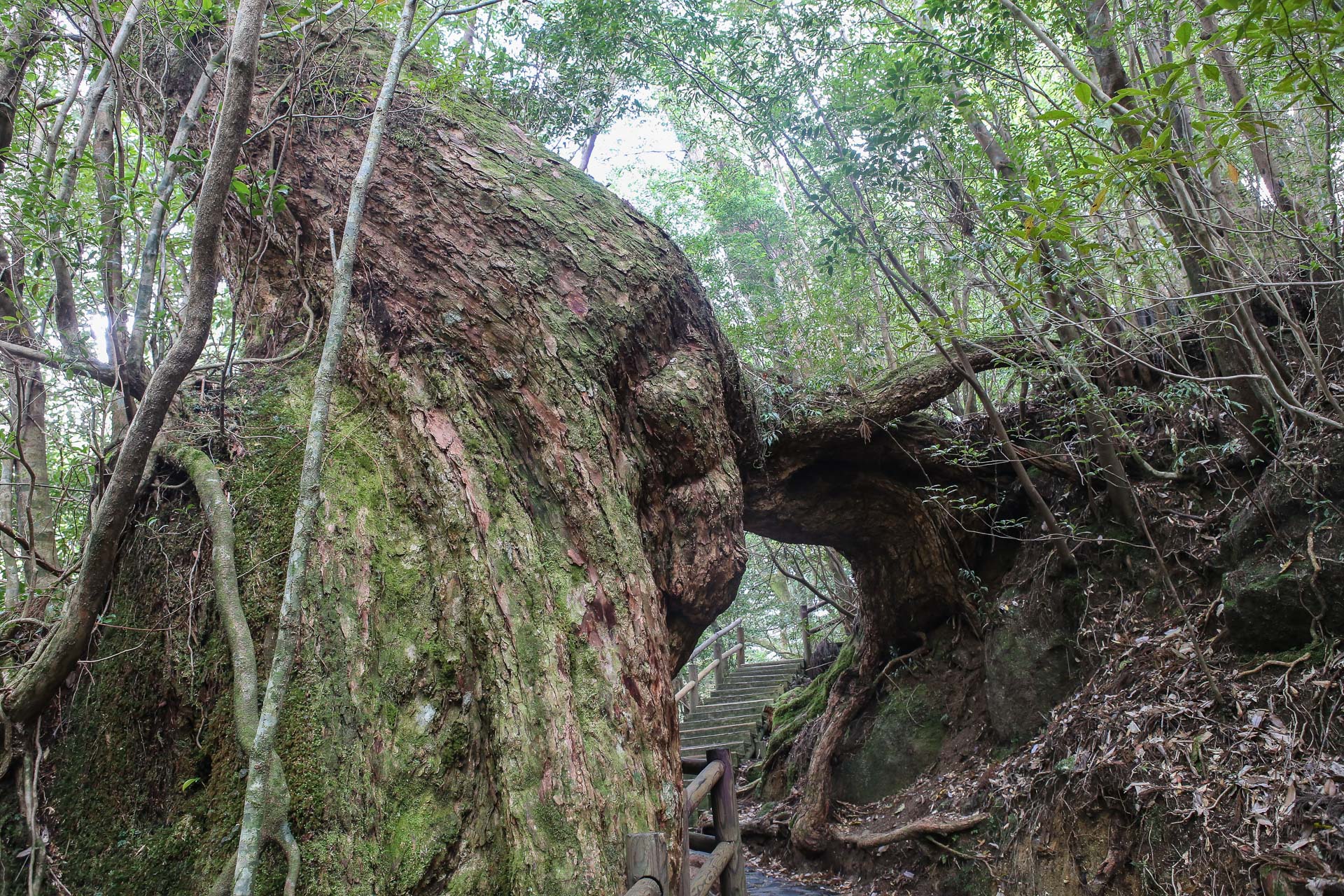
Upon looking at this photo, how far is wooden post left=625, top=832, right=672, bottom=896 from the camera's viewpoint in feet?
8.61

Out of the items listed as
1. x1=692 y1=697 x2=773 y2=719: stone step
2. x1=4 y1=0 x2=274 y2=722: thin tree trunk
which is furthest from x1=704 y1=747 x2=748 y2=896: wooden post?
x1=692 y1=697 x2=773 y2=719: stone step

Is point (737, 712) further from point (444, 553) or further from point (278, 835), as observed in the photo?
point (278, 835)

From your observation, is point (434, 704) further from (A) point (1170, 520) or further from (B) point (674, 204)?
(B) point (674, 204)

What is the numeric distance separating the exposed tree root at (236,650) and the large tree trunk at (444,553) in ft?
0.28

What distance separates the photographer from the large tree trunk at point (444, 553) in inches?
93.3

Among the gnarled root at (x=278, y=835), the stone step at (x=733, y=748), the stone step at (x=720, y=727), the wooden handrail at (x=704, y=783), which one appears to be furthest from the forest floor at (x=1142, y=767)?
the gnarled root at (x=278, y=835)

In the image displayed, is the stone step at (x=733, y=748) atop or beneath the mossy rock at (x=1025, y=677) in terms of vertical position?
beneath

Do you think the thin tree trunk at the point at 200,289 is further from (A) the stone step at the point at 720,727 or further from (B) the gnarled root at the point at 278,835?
(A) the stone step at the point at 720,727

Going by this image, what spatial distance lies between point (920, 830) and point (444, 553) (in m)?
4.97

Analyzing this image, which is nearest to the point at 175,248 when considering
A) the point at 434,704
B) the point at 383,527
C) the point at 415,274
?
the point at 415,274

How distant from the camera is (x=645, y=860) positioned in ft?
8.64

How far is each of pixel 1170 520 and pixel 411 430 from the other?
5640 mm

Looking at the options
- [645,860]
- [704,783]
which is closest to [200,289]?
[645,860]

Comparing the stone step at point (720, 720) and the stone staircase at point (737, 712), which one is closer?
the stone staircase at point (737, 712)
